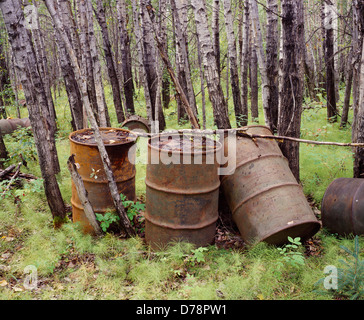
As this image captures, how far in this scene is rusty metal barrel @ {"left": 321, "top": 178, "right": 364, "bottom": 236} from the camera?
3.82 metres

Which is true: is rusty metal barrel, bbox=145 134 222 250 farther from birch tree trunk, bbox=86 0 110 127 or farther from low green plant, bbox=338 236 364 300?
birch tree trunk, bbox=86 0 110 127

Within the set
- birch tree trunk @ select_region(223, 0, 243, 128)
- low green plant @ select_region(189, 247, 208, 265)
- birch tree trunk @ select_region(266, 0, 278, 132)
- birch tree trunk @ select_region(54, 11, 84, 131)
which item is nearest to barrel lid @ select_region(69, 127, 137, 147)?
low green plant @ select_region(189, 247, 208, 265)

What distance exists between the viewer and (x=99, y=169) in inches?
165

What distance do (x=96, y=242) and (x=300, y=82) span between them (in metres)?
3.77

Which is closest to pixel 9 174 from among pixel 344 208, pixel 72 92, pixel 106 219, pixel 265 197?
pixel 72 92

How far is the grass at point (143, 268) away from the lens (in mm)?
3254

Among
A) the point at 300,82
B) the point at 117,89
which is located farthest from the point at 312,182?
the point at 117,89

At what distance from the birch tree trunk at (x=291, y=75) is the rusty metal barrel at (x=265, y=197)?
0.50m

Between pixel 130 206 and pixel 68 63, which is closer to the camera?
pixel 130 206

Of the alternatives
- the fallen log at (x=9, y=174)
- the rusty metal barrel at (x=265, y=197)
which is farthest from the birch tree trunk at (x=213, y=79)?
the fallen log at (x=9, y=174)

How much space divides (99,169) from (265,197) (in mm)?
2295

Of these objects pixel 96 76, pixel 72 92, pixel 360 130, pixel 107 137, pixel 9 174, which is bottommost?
pixel 9 174

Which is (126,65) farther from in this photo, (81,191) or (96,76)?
(81,191)

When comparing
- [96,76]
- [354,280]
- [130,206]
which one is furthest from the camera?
[96,76]
